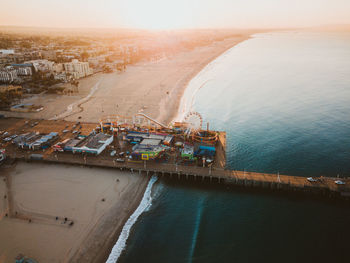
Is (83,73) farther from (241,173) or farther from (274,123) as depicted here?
(241,173)

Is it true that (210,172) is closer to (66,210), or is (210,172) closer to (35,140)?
(66,210)

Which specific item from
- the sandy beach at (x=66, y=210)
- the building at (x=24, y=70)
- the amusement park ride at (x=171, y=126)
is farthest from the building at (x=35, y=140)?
the building at (x=24, y=70)

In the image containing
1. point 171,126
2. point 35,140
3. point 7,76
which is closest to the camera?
point 35,140

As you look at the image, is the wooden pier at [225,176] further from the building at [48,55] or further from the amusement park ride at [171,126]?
the building at [48,55]

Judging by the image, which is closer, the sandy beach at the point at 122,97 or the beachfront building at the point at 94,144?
the beachfront building at the point at 94,144

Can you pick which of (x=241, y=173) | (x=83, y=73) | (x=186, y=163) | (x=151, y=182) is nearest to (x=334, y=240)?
(x=241, y=173)

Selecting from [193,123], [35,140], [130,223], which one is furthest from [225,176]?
[35,140]

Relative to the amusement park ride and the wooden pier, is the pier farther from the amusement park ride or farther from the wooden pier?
the amusement park ride

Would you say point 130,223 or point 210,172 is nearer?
point 130,223
